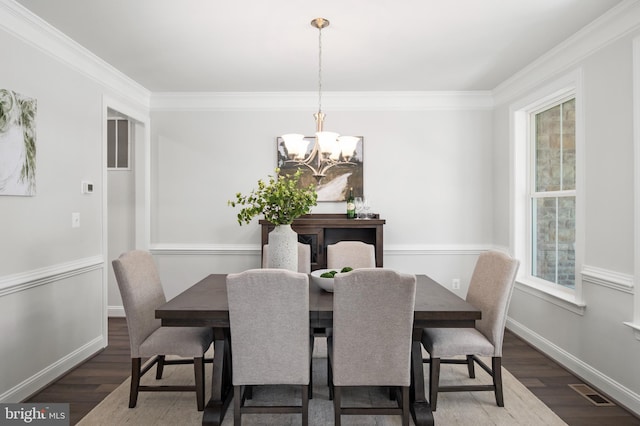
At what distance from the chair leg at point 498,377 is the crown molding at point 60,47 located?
365 cm

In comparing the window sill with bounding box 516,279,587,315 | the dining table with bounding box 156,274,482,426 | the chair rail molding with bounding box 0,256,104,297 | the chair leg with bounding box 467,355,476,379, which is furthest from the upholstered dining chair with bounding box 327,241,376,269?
the chair rail molding with bounding box 0,256,104,297

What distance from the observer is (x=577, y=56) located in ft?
10.3

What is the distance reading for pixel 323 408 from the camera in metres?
2.56

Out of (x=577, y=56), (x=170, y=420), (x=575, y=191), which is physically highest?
(x=577, y=56)

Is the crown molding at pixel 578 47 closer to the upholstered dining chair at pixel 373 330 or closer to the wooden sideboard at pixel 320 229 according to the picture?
the wooden sideboard at pixel 320 229

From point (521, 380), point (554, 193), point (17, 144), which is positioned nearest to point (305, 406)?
point (521, 380)

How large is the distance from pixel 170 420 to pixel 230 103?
3294 millimetres

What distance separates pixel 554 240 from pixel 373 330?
2.38m

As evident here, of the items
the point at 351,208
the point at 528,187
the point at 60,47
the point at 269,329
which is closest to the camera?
the point at 269,329

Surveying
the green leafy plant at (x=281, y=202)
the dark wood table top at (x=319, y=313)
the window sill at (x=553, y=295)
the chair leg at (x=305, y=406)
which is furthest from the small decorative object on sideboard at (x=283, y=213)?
the window sill at (x=553, y=295)

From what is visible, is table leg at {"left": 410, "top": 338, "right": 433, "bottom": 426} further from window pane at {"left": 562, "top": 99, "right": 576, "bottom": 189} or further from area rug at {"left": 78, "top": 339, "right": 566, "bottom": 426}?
window pane at {"left": 562, "top": 99, "right": 576, "bottom": 189}

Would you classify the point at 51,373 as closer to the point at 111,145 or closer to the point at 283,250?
the point at 283,250

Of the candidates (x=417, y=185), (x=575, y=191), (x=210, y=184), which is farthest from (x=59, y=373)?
(x=575, y=191)

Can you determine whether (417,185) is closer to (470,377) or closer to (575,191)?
(575,191)
